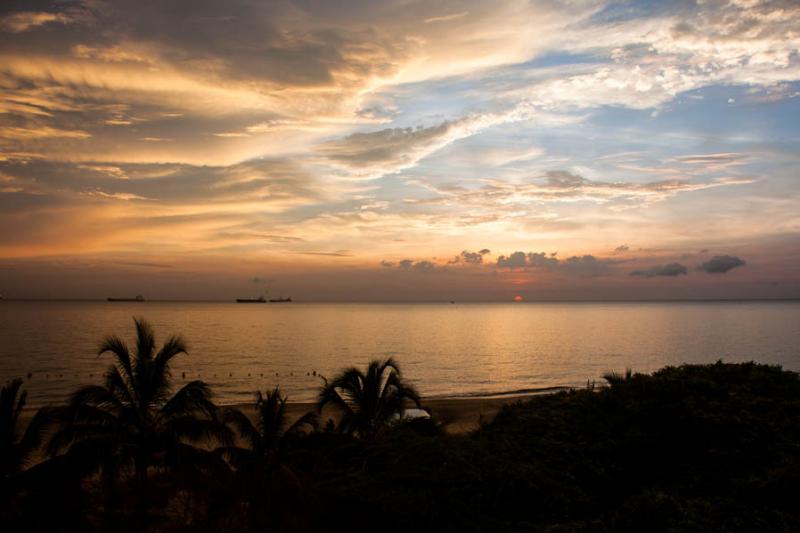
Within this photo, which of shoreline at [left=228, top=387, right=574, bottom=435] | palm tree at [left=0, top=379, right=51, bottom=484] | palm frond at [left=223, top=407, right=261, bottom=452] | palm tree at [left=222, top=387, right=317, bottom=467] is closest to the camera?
palm tree at [left=0, top=379, right=51, bottom=484]

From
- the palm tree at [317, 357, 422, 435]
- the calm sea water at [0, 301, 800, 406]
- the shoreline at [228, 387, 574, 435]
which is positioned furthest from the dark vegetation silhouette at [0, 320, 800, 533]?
the calm sea water at [0, 301, 800, 406]

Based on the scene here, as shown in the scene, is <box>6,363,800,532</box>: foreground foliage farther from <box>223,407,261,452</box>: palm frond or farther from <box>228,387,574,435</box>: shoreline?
<box>228,387,574,435</box>: shoreline

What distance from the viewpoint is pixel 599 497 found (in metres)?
12.7

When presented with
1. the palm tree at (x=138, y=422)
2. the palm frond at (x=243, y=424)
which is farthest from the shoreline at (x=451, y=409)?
the palm tree at (x=138, y=422)

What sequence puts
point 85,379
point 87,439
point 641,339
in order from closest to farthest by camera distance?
point 87,439, point 85,379, point 641,339

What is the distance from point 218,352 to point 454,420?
5408 centimetres

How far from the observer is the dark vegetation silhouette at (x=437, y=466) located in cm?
1021

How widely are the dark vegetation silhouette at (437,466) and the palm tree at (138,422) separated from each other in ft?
0.14

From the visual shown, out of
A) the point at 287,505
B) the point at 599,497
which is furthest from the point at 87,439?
the point at 599,497

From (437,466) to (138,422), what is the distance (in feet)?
29.2

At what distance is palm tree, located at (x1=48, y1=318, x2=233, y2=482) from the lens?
45.3 feet

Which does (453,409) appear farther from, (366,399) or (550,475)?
(550,475)

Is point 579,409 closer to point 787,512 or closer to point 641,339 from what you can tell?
point 787,512

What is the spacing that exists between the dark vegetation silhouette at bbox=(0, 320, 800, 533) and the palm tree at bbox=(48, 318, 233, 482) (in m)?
0.04
